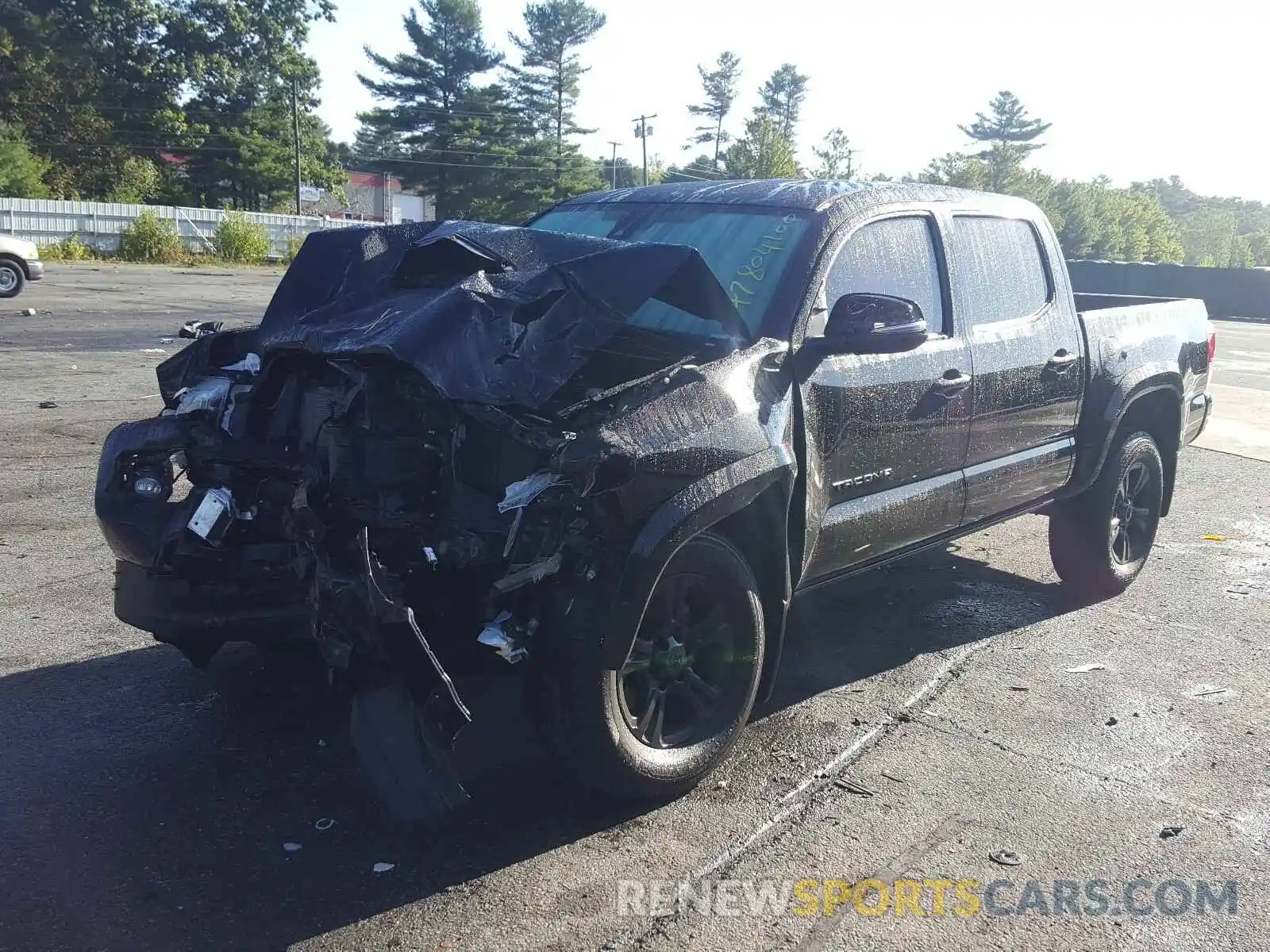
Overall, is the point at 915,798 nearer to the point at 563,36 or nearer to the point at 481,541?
the point at 481,541

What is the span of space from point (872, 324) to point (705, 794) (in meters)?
1.69

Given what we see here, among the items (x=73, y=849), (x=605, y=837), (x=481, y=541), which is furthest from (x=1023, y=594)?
(x=73, y=849)

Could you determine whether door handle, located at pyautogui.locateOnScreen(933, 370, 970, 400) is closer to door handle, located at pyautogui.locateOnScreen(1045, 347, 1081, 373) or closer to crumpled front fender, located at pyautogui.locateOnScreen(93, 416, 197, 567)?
door handle, located at pyautogui.locateOnScreen(1045, 347, 1081, 373)

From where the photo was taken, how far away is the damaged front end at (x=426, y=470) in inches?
122

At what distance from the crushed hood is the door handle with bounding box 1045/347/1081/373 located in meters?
2.02

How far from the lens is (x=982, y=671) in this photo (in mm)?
4922

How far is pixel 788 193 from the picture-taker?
14.7ft

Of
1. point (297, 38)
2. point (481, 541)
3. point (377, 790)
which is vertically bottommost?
point (377, 790)

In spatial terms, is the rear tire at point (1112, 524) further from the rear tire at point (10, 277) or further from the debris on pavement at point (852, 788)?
the rear tire at point (10, 277)

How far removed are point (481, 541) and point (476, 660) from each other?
1.23 feet

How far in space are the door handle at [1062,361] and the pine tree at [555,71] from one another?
198 ft

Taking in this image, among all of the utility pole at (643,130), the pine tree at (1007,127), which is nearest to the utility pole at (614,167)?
the utility pole at (643,130)

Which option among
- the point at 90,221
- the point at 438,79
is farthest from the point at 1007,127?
the point at 90,221

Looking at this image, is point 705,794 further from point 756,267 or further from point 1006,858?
point 756,267
